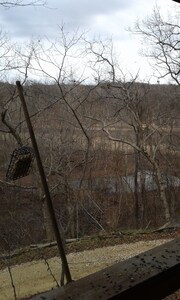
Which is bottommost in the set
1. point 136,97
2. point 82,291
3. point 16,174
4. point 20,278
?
point 20,278

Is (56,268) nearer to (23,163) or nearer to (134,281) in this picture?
(23,163)

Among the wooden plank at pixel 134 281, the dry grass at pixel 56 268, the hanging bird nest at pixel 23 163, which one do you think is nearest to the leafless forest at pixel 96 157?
the dry grass at pixel 56 268

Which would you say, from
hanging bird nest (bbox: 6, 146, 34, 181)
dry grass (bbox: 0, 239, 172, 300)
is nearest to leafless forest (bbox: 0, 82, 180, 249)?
dry grass (bbox: 0, 239, 172, 300)

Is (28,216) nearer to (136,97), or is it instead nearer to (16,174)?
(136,97)

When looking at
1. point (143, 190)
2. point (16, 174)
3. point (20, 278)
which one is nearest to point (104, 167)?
point (143, 190)

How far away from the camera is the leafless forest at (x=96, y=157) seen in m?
17.6

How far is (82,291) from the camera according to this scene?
108 centimetres

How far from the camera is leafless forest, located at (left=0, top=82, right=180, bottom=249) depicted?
695 inches

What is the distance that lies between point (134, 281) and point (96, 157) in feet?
75.7

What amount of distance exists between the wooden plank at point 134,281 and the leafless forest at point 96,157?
14.4 metres

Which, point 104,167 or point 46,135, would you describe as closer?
point 46,135

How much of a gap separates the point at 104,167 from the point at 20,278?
52.5 ft

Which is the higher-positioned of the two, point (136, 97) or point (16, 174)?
point (136, 97)

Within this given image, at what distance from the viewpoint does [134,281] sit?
1.15 m
